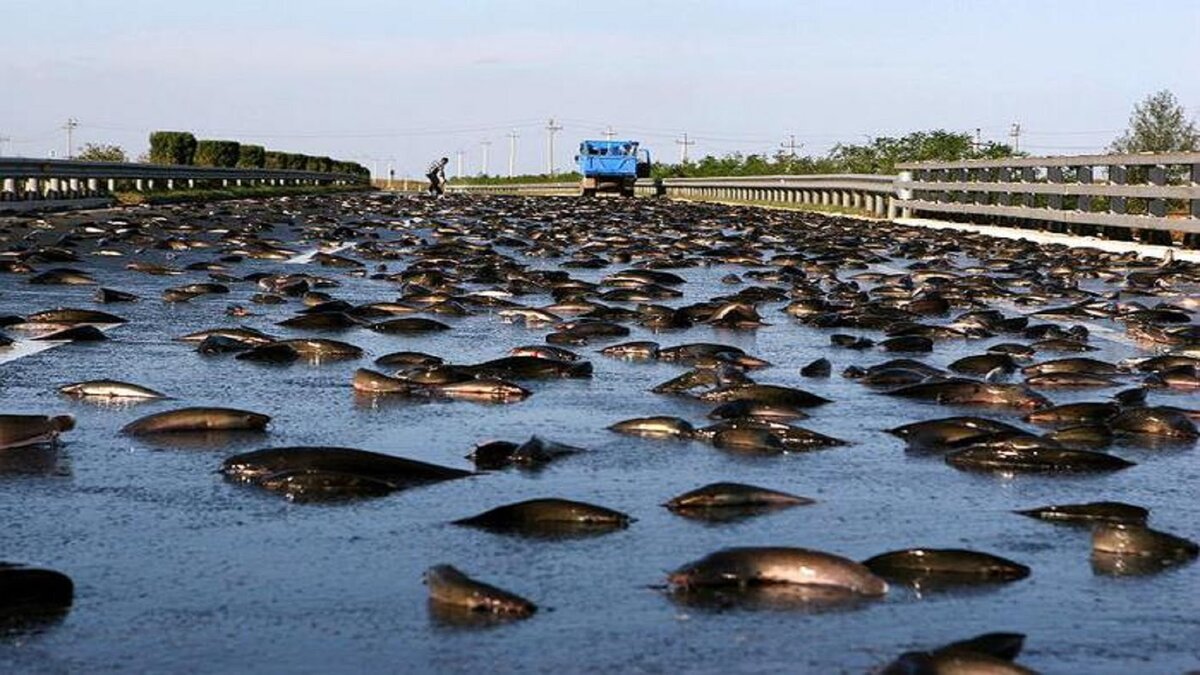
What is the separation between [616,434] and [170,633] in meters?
3.72

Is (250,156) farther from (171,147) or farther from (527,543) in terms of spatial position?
(527,543)

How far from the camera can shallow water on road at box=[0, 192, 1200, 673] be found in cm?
470

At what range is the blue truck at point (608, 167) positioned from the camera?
78.8 meters

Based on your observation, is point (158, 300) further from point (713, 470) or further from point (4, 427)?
point (713, 470)

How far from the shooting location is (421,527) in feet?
20.2

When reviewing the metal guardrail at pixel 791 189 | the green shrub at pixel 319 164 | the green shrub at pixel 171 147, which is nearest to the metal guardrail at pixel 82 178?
the green shrub at pixel 171 147

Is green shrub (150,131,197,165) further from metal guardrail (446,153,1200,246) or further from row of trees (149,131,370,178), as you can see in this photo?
metal guardrail (446,153,1200,246)

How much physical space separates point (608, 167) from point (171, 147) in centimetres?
2089

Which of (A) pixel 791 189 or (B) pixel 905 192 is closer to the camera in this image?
(B) pixel 905 192

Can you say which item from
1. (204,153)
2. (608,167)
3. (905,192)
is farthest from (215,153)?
(905,192)

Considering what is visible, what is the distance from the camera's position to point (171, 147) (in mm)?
64875

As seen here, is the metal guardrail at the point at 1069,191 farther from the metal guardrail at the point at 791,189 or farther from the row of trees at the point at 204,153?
the row of trees at the point at 204,153

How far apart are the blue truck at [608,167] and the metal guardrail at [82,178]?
2130 cm

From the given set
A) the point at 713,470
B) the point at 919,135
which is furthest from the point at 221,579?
the point at 919,135
